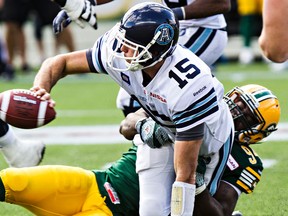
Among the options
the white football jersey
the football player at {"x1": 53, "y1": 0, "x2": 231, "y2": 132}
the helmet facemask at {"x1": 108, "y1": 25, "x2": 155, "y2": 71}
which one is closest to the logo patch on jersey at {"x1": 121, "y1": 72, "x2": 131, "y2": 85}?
the white football jersey

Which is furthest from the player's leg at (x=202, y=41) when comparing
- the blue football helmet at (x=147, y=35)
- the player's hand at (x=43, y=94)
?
the player's hand at (x=43, y=94)

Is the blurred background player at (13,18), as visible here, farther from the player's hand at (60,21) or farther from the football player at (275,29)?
the football player at (275,29)

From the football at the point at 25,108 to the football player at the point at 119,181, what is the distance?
25 cm

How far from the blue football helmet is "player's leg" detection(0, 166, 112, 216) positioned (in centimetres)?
59

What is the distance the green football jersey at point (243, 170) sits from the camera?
420 centimetres

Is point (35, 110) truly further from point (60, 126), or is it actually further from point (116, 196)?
point (60, 126)

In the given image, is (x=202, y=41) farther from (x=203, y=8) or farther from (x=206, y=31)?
(x=203, y=8)

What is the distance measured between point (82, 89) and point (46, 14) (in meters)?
1.56

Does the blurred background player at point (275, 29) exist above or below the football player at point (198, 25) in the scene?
above

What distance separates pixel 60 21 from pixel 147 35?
43.3 inches

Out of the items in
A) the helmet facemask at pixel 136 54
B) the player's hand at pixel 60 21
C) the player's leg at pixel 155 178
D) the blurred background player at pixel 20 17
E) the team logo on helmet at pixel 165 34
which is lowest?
the blurred background player at pixel 20 17

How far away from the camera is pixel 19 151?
5082 millimetres

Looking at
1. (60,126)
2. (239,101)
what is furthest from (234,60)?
(239,101)

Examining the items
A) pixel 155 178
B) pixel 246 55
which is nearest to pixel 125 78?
pixel 155 178
